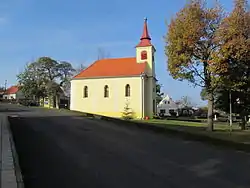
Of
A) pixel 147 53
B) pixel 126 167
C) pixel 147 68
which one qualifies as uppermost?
pixel 147 53

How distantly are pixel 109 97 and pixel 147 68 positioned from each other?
7846 millimetres

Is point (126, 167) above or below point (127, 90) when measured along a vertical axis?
below

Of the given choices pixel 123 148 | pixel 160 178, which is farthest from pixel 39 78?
pixel 160 178

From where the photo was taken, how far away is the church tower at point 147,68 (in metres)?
64.0

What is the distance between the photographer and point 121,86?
64.2 meters

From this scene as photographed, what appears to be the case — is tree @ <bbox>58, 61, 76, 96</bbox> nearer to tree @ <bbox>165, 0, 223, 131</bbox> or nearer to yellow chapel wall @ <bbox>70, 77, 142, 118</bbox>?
yellow chapel wall @ <bbox>70, 77, 142, 118</bbox>

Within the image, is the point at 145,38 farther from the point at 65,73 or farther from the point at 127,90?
the point at 65,73

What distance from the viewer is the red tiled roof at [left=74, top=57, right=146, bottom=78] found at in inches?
2542

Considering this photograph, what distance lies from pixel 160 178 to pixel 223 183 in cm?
140

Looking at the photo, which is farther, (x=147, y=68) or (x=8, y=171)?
(x=147, y=68)

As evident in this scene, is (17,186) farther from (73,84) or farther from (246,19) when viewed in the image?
(73,84)

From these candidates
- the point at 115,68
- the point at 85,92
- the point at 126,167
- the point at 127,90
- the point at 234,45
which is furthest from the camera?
the point at 85,92

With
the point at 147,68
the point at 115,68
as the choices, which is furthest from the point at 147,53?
the point at 115,68

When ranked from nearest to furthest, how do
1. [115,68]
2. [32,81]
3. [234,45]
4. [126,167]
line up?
[126,167] → [234,45] → [115,68] → [32,81]
